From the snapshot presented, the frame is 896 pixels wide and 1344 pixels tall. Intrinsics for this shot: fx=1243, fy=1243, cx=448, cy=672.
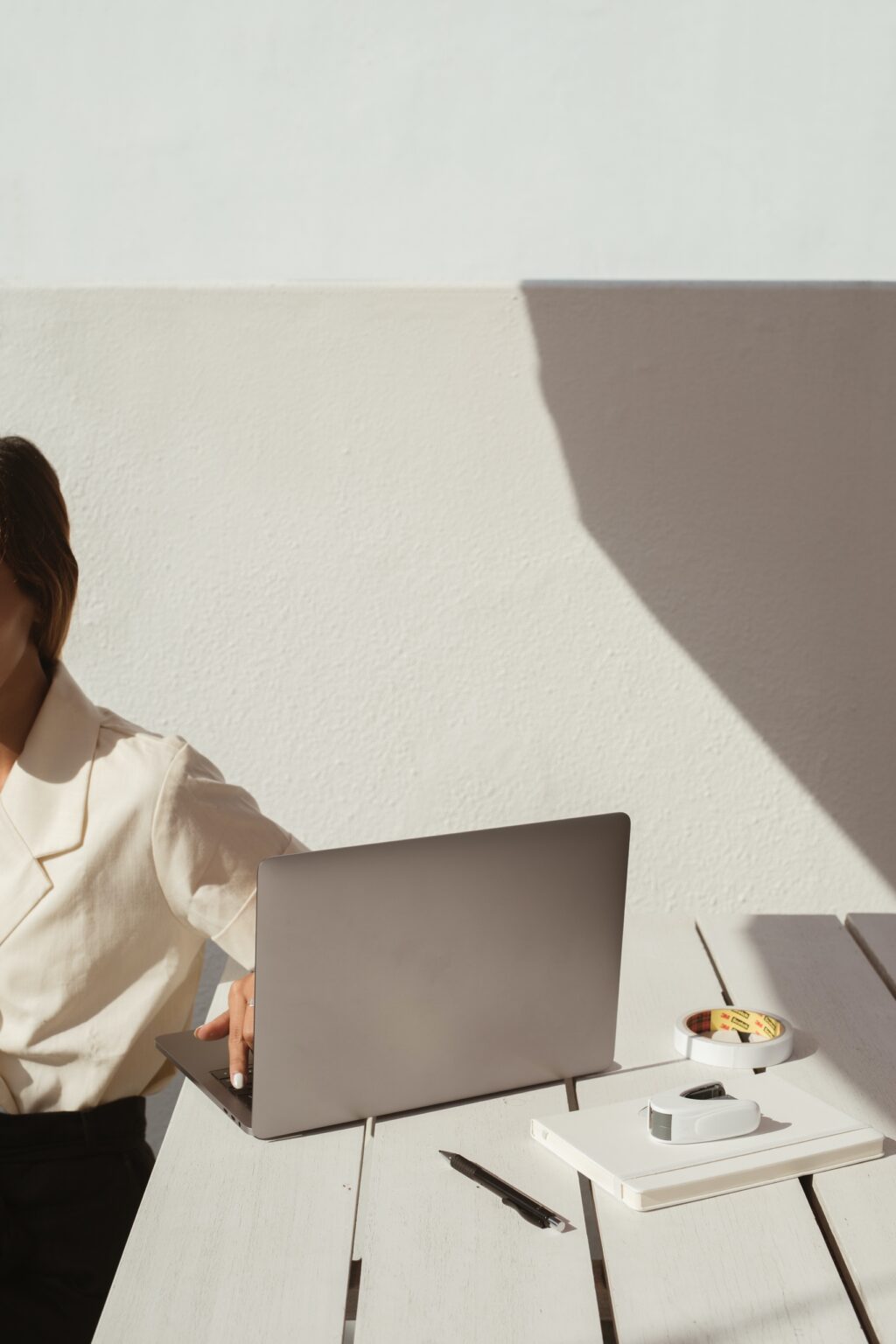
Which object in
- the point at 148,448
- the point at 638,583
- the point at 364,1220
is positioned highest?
the point at 148,448

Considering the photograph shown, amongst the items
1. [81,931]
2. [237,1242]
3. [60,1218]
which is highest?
[81,931]

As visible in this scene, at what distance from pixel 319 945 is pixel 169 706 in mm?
1622

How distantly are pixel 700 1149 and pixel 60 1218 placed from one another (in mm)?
731

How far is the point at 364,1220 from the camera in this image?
97 cm

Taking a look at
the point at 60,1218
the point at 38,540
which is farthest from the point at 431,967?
the point at 38,540

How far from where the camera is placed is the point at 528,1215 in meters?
0.96

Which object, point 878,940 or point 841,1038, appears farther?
point 878,940

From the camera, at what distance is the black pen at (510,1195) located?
0.95 m

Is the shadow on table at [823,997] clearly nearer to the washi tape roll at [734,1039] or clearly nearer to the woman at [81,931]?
the washi tape roll at [734,1039]

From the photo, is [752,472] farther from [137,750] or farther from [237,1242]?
[237,1242]

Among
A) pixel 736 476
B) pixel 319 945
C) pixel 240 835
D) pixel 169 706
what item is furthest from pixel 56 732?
pixel 736 476

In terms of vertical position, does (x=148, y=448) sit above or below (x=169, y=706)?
above

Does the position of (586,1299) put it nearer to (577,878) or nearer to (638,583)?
(577,878)

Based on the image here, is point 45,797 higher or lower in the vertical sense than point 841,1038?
higher
